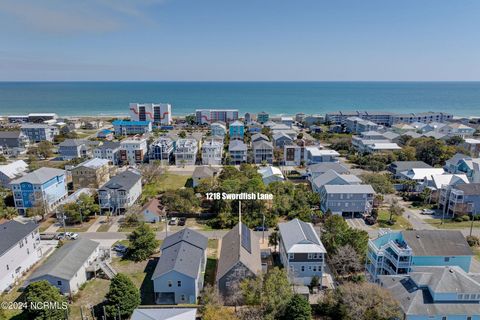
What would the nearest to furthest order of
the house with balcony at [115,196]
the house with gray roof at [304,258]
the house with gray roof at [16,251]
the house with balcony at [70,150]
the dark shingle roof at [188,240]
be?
the house with gray roof at [304,258] → the house with gray roof at [16,251] → the dark shingle roof at [188,240] → the house with balcony at [115,196] → the house with balcony at [70,150]

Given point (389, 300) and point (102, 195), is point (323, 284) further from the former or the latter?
point (102, 195)

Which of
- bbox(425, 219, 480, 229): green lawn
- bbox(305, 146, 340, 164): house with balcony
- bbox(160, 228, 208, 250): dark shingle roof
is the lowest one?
bbox(425, 219, 480, 229): green lawn

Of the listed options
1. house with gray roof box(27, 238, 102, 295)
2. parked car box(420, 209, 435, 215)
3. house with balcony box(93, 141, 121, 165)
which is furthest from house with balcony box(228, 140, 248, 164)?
house with gray roof box(27, 238, 102, 295)

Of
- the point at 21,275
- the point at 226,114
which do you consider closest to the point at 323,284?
the point at 21,275

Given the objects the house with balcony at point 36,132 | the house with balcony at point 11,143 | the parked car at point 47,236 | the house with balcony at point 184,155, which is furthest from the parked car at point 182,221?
the house with balcony at point 36,132

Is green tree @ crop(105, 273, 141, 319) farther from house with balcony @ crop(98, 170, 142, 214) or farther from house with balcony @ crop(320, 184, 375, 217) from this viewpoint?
house with balcony @ crop(320, 184, 375, 217)

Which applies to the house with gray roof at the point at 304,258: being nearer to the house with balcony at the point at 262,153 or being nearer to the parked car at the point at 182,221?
the parked car at the point at 182,221
